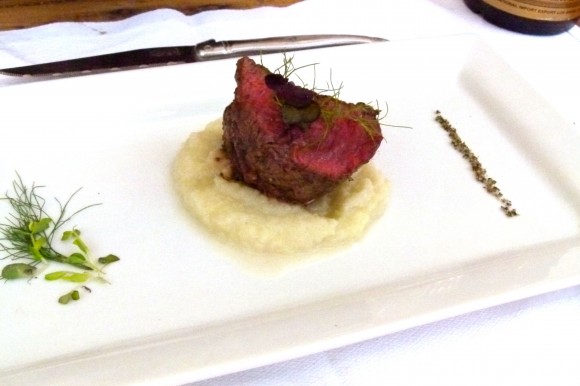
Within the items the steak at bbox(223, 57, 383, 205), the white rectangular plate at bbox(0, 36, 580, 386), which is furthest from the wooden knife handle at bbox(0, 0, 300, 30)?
the steak at bbox(223, 57, 383, 205)

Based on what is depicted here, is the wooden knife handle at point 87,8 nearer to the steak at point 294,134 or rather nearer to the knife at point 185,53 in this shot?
the knife at point 185,53

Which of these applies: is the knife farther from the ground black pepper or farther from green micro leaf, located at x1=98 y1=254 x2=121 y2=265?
green micro leaf, located at x1=98 y1=254 x2=121 y2=265

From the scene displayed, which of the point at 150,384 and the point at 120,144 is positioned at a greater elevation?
the point at 120,144

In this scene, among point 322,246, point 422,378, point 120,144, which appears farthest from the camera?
point 120,144

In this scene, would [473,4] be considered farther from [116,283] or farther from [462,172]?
[116,283]

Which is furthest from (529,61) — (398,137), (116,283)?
(116,283)

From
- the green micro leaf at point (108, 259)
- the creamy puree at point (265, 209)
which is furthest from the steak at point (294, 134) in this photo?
the green micro leaf at point (108, 259)
